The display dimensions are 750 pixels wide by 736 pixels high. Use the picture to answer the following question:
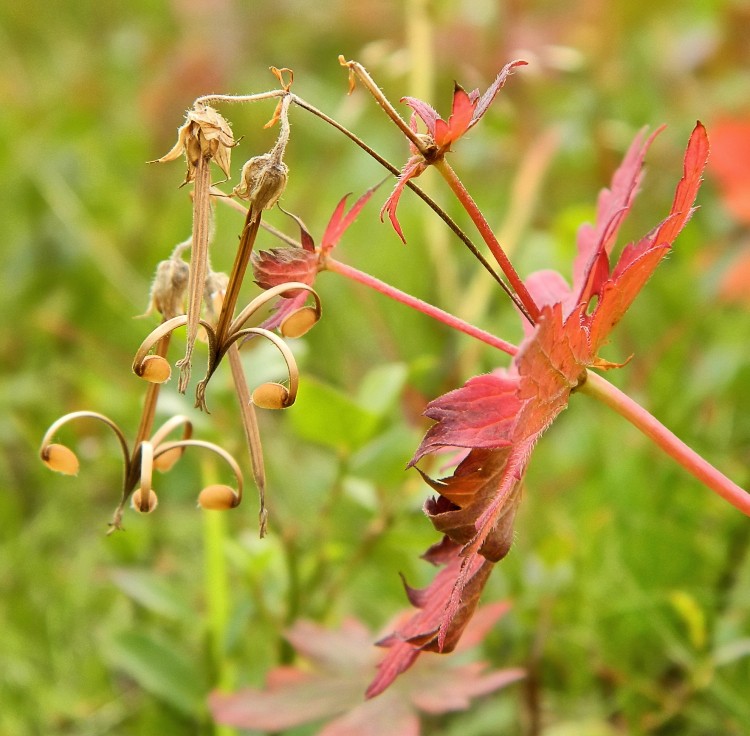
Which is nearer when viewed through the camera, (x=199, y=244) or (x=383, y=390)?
(x=199, y=244)

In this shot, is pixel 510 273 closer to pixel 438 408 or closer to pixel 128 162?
pixel 438 408

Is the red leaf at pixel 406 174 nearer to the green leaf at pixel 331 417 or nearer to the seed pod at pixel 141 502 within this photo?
the seed pod at pixel 141 502

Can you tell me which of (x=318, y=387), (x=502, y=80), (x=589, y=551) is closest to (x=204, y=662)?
(x=318, y=387)

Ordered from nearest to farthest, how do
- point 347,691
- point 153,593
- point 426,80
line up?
point 347,691 → point 153,593 → point 426,80

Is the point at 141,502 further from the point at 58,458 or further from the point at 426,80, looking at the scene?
the point at 426,80

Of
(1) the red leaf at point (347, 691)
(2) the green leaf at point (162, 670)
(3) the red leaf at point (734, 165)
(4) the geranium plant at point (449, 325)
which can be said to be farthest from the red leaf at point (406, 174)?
(3) the red leaf at point (734, 165)

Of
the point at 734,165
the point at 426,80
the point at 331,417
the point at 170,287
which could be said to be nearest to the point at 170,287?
the point at 170,287
